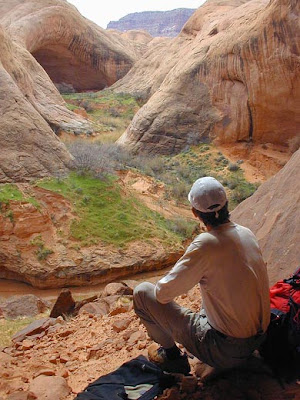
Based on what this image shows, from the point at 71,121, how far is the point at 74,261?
9.49 meters

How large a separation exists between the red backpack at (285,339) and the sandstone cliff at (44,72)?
6.94m

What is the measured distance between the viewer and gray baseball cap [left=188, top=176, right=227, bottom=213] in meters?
2.27

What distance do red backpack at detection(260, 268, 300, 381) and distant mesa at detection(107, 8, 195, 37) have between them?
75246 millimetres

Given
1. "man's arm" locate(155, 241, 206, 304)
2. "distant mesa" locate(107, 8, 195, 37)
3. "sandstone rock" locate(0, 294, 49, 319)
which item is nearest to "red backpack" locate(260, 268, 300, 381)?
"man's arm" locate(155, 241, 206, 304)

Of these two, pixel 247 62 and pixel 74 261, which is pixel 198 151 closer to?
pixel 247 62

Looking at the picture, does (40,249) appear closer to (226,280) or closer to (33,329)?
(33,329)

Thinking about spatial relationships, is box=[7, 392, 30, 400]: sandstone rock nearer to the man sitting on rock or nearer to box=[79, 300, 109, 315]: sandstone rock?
the man sitting on rock

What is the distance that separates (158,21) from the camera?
80.7 m

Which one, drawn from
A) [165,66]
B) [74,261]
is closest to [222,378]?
[74,261]

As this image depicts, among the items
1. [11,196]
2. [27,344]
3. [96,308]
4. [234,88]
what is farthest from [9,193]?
[234,88]

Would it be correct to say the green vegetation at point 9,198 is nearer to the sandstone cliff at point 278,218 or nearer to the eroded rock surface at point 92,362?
the eroded rock surface at point 92,362

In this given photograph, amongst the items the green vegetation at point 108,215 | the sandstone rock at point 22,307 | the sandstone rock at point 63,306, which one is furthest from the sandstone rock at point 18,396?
the green vegetation at point 108,215

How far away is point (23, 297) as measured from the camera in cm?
620

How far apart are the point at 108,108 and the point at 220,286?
20.3 m
